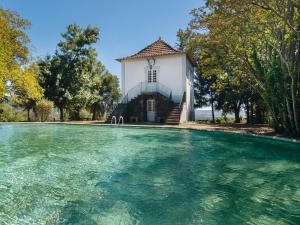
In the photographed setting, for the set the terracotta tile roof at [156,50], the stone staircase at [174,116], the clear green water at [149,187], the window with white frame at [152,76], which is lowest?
the clear green water at [149,187]

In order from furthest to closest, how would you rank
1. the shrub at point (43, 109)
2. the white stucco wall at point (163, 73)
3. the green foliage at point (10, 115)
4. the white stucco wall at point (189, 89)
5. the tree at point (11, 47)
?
the green foliage at point (10, 115) < the shrub at point (43, 109) < the white stucco wall at point (189, 89) < the white stucco wall at point (163, 73) < the tree at point (11, 47)

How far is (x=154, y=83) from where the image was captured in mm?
26734

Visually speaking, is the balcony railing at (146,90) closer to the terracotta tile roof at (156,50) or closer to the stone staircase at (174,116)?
the stone staircase at (174,116)

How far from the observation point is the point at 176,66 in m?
25.8

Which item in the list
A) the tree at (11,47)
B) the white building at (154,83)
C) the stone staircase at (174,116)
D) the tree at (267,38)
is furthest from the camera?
the white building at (154,83)

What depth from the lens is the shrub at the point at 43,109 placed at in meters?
28.6

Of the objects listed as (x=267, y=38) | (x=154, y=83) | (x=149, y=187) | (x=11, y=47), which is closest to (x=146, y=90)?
(x=154, y=83)

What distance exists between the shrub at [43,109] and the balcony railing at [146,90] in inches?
338

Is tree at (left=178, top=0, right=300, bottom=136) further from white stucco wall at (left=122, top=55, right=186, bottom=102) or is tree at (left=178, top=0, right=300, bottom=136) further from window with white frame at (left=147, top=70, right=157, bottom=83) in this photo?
window with white frame at (left=147, top=70, right=157, bottom=83)

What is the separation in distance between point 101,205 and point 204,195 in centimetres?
198

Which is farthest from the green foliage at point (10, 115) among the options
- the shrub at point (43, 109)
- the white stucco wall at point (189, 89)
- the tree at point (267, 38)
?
the tree at point (267, 38)

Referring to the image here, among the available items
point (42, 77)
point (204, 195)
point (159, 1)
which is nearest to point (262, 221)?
point (204, 195)

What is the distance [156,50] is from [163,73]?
8.86ft

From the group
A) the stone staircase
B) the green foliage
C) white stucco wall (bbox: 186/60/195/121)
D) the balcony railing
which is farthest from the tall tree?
the stone staircase
